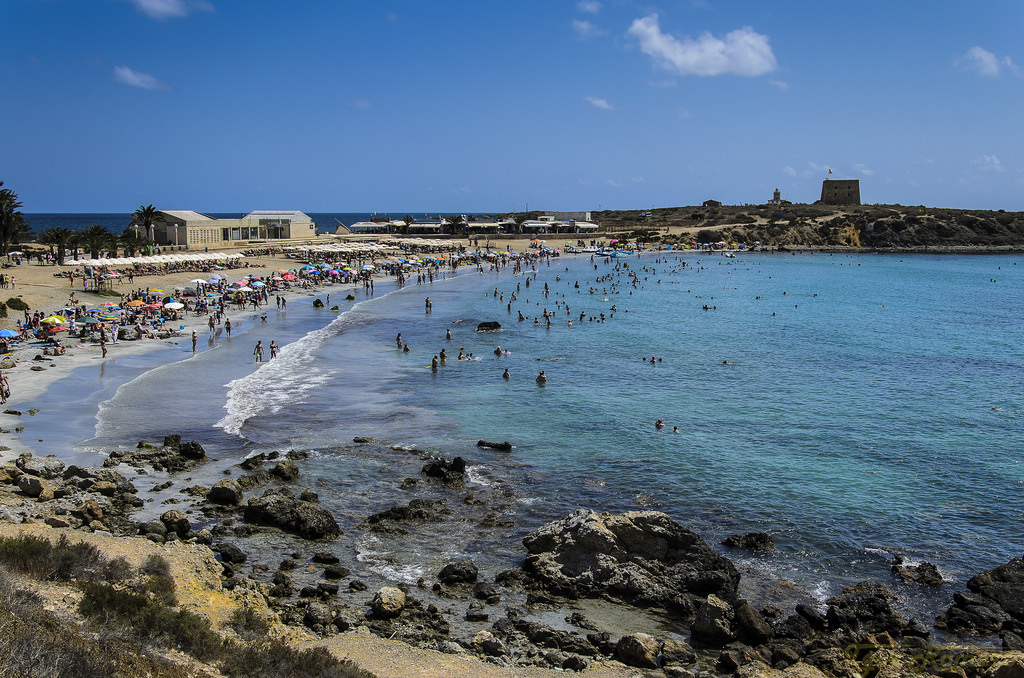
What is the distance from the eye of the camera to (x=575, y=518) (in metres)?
15.5

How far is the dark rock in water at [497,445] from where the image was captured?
73.7 ft

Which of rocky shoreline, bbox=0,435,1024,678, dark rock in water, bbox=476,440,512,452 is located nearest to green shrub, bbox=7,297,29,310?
rocky shoreline, bbox=0,435,1024,678

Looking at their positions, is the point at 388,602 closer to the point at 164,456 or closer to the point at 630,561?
the point at 630,561

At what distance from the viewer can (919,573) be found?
15.1 metres

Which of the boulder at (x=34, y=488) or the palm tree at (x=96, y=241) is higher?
the palm tree at (x=96, y=241)

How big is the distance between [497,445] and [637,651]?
11.3 meters

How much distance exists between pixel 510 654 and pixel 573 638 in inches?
45.5

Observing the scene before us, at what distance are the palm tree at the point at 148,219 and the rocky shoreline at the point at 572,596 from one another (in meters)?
58.3

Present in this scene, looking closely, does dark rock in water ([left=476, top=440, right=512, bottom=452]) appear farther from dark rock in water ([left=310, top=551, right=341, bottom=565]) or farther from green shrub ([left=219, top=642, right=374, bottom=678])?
green shrub ([left=219, top=642, right=374, bottom=678])

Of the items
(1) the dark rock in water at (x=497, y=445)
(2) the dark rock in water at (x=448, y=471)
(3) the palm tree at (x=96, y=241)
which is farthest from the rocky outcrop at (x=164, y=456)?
(3) the palm tree at (x=96, y=241)

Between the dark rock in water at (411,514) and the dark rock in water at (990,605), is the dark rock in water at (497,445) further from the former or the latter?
the dark rock in water at (990,605)

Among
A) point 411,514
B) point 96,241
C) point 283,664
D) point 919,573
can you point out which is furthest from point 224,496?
point 96,241

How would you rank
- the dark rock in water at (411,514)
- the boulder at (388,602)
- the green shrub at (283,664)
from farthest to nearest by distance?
the dark rock in water at (411,514) < the boulder at (388,602) < the green shrub at (283,664)

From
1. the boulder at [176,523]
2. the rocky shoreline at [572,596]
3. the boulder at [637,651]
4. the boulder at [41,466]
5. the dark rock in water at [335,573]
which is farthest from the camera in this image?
the boulder at [41,466]
